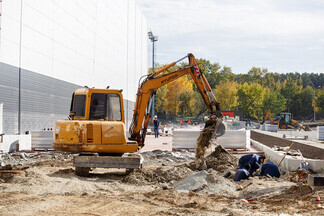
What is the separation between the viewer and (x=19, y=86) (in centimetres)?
2161

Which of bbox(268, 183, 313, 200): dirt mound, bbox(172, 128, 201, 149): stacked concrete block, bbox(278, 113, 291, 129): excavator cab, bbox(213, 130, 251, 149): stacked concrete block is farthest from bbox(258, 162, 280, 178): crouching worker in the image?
bbox(278, 113, 291, 129): excavator cab

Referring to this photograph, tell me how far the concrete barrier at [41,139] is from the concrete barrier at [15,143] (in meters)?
0.26

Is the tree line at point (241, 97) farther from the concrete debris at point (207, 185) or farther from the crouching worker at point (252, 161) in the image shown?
the concrete debris at point (207, 185)

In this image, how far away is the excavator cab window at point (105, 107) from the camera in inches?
512

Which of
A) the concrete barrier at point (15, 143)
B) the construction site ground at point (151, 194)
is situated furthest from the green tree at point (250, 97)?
the construction site ground at point (151, 194)

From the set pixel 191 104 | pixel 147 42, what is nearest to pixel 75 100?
pixel 147 42

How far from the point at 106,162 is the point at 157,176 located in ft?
5.58

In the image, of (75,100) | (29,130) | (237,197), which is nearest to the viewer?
(237,197)

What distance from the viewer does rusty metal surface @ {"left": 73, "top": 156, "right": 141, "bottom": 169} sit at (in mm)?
12422

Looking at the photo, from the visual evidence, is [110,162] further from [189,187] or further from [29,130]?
[29,130]

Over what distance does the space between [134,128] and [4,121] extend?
8.73m

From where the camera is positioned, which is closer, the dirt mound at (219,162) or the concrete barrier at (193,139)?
the dirt mound at (219,162)

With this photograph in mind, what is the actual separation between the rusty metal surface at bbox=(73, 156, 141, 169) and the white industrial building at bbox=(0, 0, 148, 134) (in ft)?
30.5

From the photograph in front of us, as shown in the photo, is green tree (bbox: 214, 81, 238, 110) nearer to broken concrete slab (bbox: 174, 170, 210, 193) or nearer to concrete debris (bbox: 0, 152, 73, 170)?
concrete debris (bbox: 0, 152, 73, 170)
